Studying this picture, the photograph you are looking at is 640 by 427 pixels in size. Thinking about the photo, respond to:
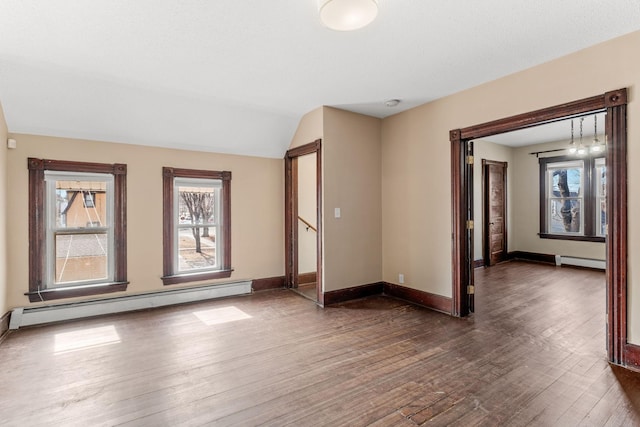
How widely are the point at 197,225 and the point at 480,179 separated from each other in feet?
18.5

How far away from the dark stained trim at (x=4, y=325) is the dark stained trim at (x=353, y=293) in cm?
335

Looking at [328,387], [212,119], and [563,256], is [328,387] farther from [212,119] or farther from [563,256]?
[563,256]

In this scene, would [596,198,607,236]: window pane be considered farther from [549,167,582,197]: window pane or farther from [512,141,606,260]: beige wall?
[512,141,606,260]: beige wall

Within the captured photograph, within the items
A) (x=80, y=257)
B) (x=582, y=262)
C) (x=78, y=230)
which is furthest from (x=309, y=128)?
(x=582, y=262)

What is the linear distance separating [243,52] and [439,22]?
156 centimetres

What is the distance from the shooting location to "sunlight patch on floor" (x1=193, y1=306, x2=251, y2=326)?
3.64 meters

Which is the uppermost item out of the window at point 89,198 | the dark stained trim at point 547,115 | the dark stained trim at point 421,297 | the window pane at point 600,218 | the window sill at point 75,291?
the dark stained trim at point 547,115

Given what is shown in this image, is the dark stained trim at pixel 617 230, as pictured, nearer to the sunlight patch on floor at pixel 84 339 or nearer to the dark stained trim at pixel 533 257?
the sunlight patch on floor at pixel 84 339

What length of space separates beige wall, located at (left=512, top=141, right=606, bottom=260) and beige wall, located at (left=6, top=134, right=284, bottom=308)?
18.7ft

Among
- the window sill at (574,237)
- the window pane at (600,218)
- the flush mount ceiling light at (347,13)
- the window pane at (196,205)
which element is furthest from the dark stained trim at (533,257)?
the flush mount ceiling light at (347,13)

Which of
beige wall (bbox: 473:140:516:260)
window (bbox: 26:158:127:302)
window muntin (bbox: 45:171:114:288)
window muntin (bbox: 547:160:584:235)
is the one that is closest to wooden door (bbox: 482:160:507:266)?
beige wall (bbox: 473:140:516:260)

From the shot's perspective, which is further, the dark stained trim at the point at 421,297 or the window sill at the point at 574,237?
the window sill at the point at 574,237

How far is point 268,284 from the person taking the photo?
5.00m

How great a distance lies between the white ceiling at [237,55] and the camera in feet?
7.05
